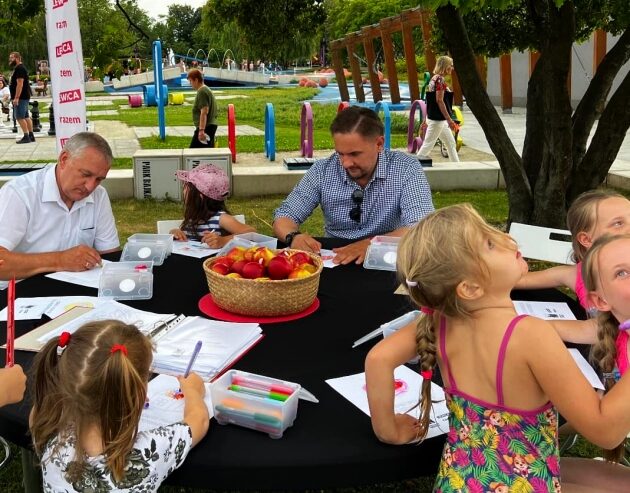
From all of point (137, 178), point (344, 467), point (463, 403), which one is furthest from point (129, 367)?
point (137, 178)

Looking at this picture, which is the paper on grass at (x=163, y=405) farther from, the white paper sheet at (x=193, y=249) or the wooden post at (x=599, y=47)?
the wooden post at (x=599, y=47)

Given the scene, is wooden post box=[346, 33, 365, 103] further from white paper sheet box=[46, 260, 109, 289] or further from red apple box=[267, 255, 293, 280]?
red apple box=[267, 255, 293, 280]

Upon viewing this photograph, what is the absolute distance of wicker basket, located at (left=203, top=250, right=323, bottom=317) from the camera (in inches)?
94.8

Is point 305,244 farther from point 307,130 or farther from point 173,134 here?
point 173,134

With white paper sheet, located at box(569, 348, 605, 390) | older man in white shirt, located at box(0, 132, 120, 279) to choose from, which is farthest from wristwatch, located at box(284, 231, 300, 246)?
white paper sheet, located at box(569, 348, 605, 390)

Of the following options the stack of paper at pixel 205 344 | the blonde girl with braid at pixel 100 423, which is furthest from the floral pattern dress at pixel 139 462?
the stack of paper at pixel 205 344

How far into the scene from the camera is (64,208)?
341 centimetres

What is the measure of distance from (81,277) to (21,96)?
37.9 ft

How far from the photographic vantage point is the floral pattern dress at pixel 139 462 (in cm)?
157

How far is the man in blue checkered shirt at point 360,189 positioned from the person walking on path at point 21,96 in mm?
10813

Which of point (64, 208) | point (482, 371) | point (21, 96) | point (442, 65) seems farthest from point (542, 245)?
point (21, 96)

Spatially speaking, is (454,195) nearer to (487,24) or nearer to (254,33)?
(487,24)

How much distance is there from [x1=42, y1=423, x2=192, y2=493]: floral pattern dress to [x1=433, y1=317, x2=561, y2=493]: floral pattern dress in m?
0.66

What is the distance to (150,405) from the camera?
1.84 meters
